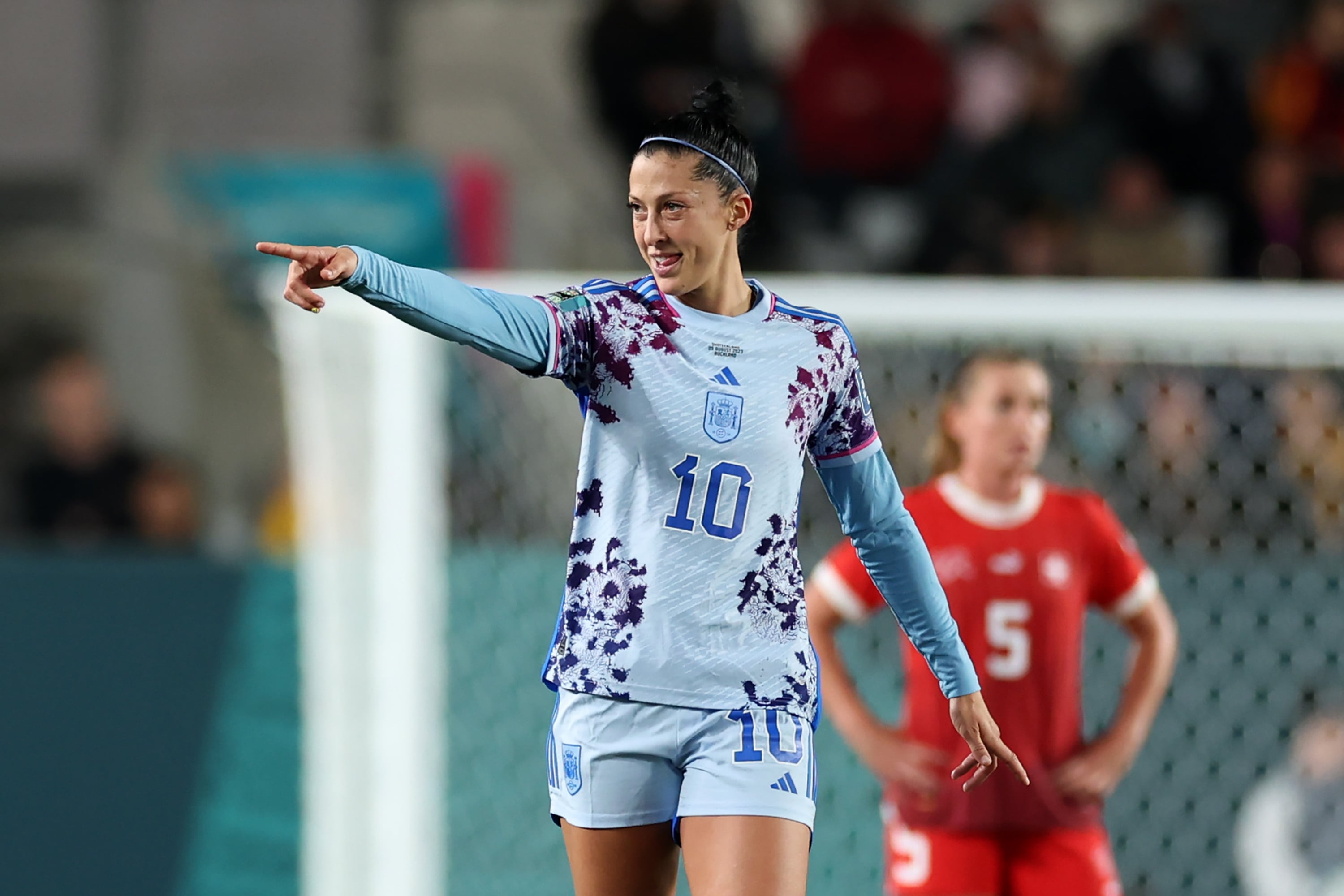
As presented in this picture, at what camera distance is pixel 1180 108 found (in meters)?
8.53

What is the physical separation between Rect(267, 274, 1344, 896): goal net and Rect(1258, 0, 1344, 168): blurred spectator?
3.02 metres

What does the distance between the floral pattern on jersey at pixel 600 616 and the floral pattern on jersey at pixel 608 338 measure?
226mm

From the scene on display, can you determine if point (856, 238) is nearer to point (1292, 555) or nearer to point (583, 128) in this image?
point (583, 128)

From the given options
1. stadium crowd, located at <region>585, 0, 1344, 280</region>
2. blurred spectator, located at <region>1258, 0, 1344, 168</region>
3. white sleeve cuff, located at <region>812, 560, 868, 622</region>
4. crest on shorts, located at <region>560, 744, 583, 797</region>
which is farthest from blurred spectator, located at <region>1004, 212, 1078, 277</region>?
crest on shorts, located at <region>560, 744, 583, 797</region>

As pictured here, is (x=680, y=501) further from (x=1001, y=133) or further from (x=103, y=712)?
(x=1001, y=133)

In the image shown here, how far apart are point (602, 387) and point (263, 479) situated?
682 centimetres

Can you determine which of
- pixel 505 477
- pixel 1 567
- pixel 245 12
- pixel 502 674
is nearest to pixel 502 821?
pixel 502 674

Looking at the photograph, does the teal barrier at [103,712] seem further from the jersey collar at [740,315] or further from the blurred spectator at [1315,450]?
the jersey collar at [740,315]

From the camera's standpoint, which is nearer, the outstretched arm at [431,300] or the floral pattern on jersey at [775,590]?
the outstretched arm at [431,300]

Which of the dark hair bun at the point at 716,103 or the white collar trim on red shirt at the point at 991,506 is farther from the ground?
the dark hair bun at the point at 716,103

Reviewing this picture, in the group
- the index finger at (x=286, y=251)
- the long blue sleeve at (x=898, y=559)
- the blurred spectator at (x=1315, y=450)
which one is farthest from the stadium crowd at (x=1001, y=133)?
the index finger at (x=286, y=251)

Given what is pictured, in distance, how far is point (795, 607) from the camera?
9.27ft

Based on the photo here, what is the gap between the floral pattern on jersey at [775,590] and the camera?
2.76 meters

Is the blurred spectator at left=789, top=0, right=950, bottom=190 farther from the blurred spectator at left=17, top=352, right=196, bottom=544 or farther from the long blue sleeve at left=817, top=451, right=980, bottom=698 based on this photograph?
the long blue sleeve at left=817, top=451, right=980, bottom=698
